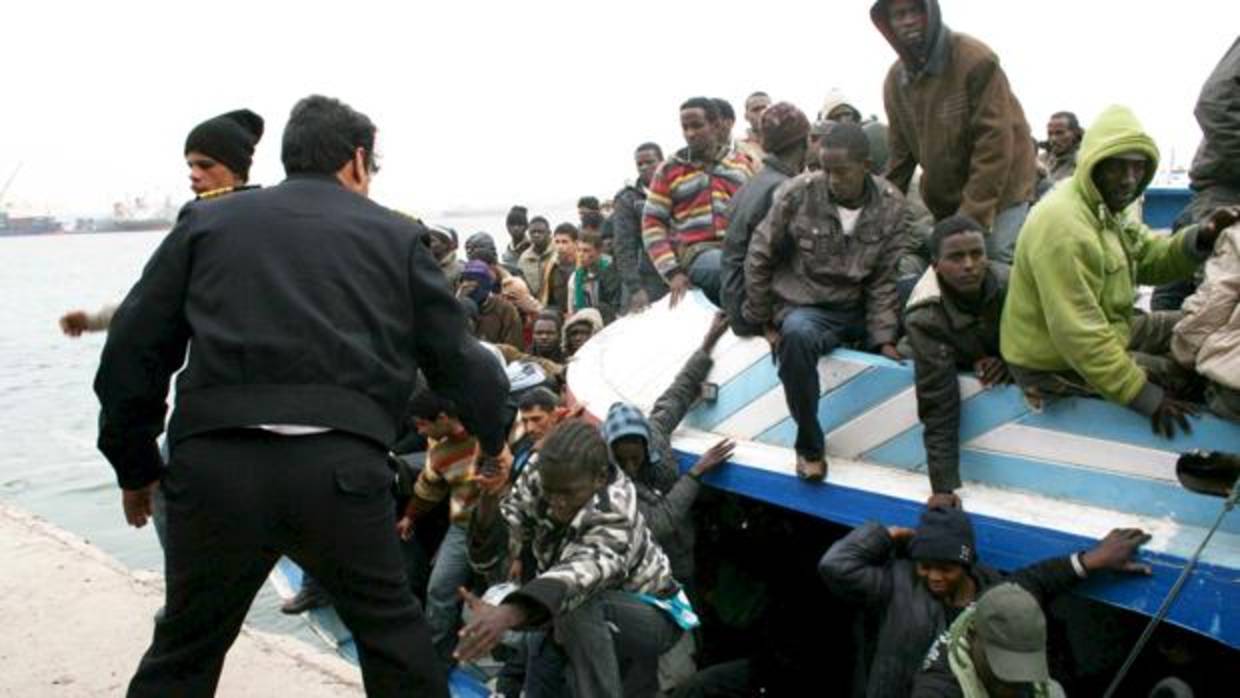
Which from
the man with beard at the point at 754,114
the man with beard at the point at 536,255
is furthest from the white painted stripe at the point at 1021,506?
the man with beard at the point at 536,255

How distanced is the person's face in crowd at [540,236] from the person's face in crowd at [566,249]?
0.70m

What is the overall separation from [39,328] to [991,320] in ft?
138

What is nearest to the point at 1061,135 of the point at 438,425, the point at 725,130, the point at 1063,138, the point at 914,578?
the point at 1063,138

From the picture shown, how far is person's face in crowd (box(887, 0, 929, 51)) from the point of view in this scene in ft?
13.9

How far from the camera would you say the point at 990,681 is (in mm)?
3178

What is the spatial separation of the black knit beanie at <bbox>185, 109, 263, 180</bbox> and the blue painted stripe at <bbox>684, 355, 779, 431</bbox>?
2.16m

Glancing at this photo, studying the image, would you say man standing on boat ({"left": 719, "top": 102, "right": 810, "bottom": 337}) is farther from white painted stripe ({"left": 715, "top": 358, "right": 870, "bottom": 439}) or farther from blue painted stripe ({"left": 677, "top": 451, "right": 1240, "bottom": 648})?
blue painted stripe ({"left": 677, "top": 451, "right": 1240, "bottom": 648})

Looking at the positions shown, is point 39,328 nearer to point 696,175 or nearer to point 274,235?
point 696,175

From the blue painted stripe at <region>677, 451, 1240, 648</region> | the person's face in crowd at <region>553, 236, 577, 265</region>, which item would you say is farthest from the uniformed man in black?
the person's face in crowd at <region>553, 236, 577, 265</region>

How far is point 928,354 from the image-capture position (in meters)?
3.77

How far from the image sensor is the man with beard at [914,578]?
3461 mm

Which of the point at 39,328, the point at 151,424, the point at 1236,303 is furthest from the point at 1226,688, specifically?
the point at 39,328

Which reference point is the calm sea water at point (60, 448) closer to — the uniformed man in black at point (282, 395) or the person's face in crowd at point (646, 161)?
the uniformed man in black at point (282, 395)

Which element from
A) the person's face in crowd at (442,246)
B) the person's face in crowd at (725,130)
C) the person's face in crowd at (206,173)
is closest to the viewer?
the person's face in crowd at (206,173)
